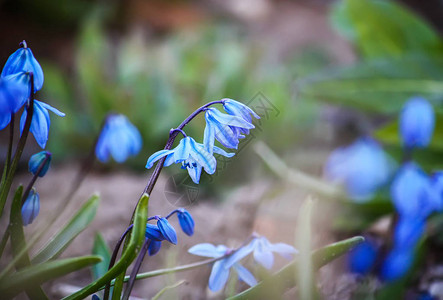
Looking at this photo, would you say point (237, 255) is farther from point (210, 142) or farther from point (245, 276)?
point (210, 142)

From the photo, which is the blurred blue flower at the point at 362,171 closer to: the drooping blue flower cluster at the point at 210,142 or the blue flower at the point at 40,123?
the drooping blue flower cluster at the point at 210,142

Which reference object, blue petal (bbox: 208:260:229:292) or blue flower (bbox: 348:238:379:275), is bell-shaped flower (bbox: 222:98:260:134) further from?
blue flower (bbox: 348:238:379:275)

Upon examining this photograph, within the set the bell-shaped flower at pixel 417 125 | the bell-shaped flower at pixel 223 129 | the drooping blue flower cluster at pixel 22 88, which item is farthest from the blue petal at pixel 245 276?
the bell-shaped flower at pixel 417 125

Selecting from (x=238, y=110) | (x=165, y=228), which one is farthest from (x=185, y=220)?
(x=238, y=110)

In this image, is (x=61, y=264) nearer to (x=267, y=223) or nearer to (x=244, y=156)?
(x=267, y=223)

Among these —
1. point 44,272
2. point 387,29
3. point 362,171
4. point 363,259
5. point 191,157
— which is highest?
point 387,29

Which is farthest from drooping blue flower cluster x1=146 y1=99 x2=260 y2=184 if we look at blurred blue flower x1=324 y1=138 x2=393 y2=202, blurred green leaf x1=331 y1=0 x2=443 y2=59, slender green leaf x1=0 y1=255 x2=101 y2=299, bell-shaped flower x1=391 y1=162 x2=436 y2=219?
blurred green leaf x1=331 y1=0 x2=443 y2=59

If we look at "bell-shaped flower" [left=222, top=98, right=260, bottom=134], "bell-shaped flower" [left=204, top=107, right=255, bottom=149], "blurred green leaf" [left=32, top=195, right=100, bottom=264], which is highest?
"bell-shaped flower" [left=222, top=98, right=260, bottom=134]
